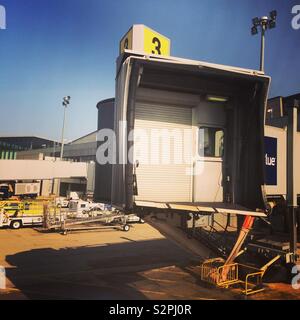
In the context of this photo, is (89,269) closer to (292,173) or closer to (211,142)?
(211,142)

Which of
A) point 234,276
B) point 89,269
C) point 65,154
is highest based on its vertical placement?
point 65,154

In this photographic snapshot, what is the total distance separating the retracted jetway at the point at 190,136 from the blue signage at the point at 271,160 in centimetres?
466

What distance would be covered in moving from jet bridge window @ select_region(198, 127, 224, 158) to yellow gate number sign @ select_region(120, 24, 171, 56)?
2.60 m

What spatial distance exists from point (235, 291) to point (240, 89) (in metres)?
7.10

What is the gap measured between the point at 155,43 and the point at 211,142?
10.7ft

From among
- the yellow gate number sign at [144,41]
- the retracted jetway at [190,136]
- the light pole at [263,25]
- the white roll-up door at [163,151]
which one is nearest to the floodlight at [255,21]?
the light pole at [263,25]

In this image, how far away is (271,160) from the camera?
46.7ft

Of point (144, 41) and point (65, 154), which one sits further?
point (65, 154)

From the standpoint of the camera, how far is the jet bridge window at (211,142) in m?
9.80

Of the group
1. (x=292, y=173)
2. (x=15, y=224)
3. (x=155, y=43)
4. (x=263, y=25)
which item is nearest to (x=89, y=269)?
(x=292, y=173)

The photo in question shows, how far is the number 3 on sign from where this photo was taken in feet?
28.8

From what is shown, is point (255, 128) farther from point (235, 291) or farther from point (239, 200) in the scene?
point (235, 291)

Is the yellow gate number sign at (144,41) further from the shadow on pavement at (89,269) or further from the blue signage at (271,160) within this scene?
the shadow on pavement at (89,269)

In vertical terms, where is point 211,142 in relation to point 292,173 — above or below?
above
